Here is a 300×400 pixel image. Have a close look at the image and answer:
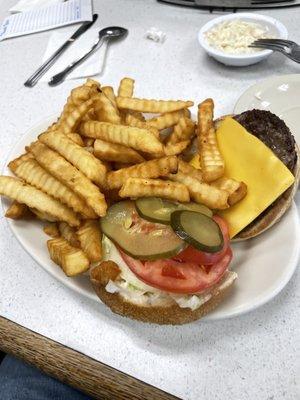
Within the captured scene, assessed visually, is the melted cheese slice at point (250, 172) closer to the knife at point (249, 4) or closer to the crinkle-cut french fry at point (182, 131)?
the crinkle-cut french fry at point (182, 131)

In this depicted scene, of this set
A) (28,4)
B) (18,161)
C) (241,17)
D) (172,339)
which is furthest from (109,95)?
(28,4)

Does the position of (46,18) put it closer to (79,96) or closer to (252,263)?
(79,96)

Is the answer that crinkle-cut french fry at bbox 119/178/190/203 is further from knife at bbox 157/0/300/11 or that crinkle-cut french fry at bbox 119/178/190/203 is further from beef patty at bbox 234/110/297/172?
knife at bbox 157/0/300/11

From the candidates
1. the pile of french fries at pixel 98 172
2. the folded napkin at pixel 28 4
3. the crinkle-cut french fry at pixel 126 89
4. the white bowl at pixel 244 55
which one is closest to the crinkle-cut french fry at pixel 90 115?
the pile of french fries at pixel 98 172

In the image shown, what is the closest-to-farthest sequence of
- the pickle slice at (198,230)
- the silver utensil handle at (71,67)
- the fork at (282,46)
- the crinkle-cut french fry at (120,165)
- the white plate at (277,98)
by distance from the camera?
the pickle slice at (198,230), the crinkle-cut french fry at (120,165), the white plate at (277,98), the fork at (282,46), the silver utensil handle at (71,67)

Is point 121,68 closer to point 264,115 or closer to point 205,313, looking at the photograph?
point 264,115

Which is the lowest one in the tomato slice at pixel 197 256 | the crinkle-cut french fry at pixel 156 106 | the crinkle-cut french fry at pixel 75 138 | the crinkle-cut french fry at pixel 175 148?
the tomato slice at pixel 197 256
